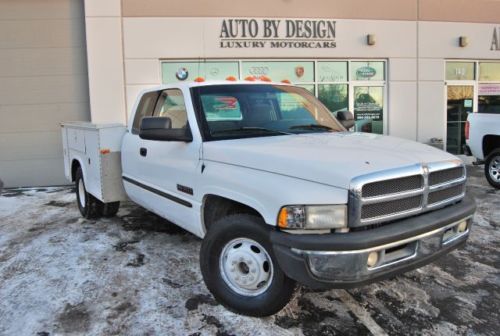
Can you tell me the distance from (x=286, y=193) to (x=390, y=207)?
0.72 meters

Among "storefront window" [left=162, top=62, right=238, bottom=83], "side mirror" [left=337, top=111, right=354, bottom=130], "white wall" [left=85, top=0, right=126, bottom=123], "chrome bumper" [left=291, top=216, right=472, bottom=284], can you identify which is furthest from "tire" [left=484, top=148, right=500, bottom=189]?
"white wall" [left=85, top=0, right=126, bottom=123]

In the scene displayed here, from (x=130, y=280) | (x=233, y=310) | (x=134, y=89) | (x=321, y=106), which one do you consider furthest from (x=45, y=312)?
(x=134, y=89)

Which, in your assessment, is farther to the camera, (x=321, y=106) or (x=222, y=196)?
(x=321, y=106)

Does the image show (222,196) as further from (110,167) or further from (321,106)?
(110,167)

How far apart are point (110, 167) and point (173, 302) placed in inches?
99.5

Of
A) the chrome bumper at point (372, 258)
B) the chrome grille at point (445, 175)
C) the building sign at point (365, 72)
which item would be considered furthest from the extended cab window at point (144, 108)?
the building sign at point (365, 72)

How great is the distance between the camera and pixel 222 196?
11.9ft

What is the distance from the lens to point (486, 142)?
917 centimetres

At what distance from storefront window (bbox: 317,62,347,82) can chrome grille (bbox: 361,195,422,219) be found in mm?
8845

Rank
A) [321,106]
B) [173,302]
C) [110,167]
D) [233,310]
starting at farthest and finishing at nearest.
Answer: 1. [110,167]
2. [321,106]
3. [173,302]
4. [233,310]

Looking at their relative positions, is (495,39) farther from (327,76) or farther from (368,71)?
(327,76)

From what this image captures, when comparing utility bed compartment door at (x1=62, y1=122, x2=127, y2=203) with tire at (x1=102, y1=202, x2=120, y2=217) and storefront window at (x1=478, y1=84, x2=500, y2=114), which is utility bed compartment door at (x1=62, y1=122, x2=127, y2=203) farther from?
storefront window at (x1=478, y1=84, x2=500, y2=114)

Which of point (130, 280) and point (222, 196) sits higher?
point (222, 196)

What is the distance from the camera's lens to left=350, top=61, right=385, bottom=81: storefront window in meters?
11.9
